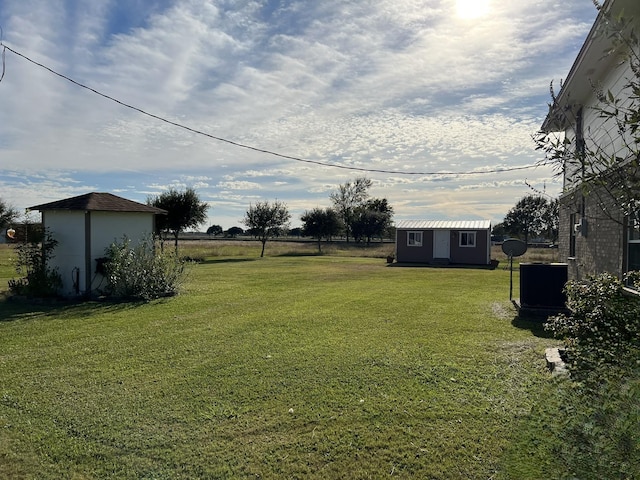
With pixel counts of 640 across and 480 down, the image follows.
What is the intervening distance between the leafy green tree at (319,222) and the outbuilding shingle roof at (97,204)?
32462mm

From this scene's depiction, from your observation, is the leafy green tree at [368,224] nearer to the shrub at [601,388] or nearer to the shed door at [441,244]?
the shed door at [441,244]

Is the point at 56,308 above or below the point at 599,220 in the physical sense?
below

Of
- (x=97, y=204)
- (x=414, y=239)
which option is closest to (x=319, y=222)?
(x=414, y=239)

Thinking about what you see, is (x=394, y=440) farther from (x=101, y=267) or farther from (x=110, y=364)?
(x=101, y=267)

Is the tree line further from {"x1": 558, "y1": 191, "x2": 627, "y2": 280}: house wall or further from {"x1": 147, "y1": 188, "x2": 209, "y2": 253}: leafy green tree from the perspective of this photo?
{"x1": 558, "y1": 191, "x2": 627, "y2": 280}: house wall

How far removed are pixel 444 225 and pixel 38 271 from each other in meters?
23.2

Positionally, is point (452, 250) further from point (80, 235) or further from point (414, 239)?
point (80, 235)

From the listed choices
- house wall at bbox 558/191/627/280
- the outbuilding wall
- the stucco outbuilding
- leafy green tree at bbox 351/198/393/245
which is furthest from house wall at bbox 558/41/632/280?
leafy green tree at bbox 351/198/393/245

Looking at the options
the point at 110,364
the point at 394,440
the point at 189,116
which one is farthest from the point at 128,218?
the point at 394,440

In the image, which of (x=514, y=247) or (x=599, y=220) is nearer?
(x=599, y=220)

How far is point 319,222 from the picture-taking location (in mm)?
46156

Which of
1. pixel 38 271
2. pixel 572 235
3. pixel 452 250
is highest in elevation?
pixel 572 235

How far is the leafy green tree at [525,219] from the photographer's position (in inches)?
2035

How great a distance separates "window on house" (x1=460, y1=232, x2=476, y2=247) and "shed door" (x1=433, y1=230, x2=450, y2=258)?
88 centimetres
